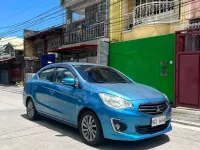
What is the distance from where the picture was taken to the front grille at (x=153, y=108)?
4555 millimetres

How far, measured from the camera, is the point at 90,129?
4.91 metres

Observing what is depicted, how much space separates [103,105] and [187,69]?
5611 millimetres

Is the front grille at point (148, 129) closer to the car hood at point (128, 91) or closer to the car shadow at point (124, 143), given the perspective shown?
the car shadow at point (124, 143)

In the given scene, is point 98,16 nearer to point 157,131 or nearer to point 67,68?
point 67,68

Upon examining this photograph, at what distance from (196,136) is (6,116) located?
18.3 feet

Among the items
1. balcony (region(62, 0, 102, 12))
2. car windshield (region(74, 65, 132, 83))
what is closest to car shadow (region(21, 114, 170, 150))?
car windshield (region(74, 65, 132, 83))

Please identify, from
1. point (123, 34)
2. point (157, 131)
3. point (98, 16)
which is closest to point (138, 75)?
point (123, 34)

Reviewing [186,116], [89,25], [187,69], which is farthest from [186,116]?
[89,25]

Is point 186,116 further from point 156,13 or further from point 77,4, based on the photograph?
point 77,4

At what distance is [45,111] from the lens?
6453mm

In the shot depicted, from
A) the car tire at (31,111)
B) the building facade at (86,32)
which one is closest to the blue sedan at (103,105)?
the car tire at (31,111)

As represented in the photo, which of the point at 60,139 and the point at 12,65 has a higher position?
the point at 12,65

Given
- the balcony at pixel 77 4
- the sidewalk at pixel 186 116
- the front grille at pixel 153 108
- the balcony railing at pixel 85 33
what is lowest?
the sidewalk at pixel 186 116

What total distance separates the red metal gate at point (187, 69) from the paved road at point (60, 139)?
2.52m
